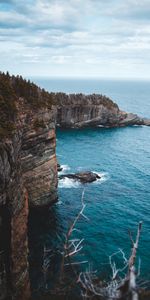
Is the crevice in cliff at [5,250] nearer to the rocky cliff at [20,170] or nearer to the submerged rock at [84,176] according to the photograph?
the rocky cliff at [20,170]

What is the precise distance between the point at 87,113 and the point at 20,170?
118 meters

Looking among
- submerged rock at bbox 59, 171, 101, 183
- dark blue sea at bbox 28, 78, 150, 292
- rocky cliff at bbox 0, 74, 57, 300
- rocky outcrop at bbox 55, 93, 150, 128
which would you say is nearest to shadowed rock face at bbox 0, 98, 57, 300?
rocky cliff at bbox 0, 74, 57, 300

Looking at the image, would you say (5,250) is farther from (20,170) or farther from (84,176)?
(84,176)

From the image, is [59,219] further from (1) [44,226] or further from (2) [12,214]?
(2) [12,214]

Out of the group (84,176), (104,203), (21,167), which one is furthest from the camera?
(84,176)

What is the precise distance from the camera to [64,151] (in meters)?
112

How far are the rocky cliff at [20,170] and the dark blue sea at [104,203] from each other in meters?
6.91

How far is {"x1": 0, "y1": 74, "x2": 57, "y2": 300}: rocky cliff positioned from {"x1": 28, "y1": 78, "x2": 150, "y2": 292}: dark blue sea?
6.91 metres

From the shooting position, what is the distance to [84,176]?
83625 mm

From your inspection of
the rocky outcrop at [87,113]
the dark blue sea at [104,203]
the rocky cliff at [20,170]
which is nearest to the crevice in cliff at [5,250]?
the rocky cliff at [20,170]

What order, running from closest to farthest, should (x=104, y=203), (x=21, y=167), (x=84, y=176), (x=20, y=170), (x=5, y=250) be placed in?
(x=5, y=250) → (x=20, y=170) → (x=21, y=167) → (x=104, y=203) → (x=84, y=176)

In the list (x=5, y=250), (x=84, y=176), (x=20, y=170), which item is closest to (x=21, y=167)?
(x=20, y=170)

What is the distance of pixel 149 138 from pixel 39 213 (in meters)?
84.2

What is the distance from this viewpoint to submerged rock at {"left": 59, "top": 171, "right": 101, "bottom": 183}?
82.4 metres
